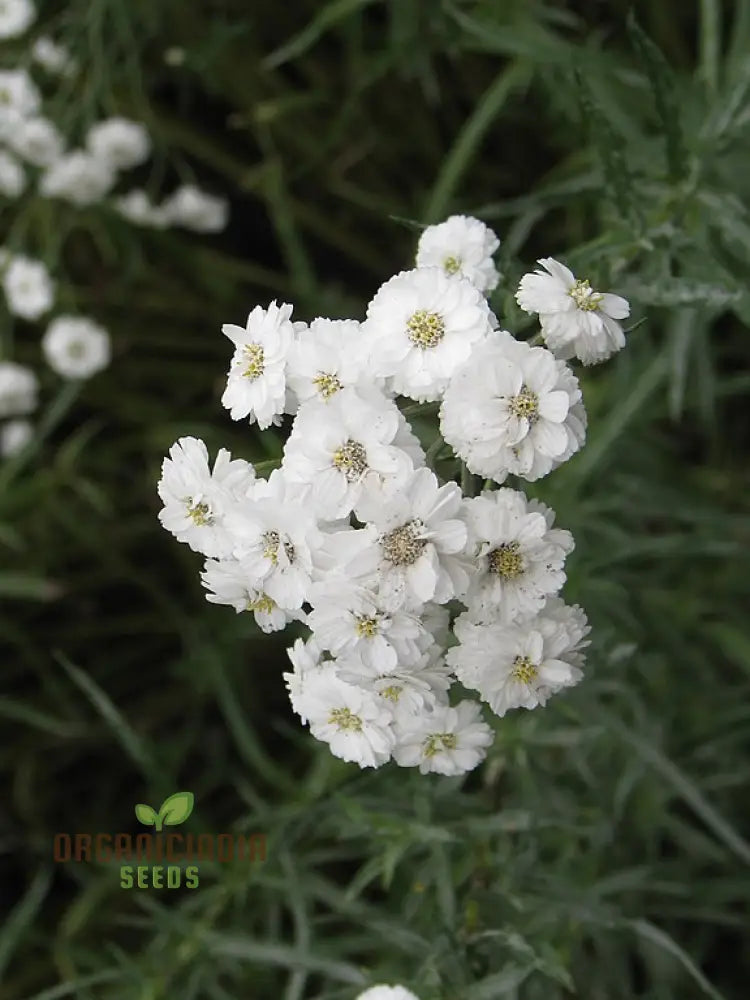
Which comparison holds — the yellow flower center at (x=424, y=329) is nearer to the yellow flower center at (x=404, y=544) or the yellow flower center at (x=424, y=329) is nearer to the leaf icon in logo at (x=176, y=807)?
the yellow flower center at (x=404, y=544)

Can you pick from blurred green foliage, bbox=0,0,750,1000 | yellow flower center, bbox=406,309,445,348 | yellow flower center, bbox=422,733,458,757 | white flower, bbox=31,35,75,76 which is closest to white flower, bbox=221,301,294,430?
yellow flower center, bbox=406,309,445,348

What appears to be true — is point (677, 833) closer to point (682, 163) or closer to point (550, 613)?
point (550, 613)

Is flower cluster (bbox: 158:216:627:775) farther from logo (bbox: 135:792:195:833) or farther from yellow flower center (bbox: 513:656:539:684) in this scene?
logo (bbox: 135:792:195:833)

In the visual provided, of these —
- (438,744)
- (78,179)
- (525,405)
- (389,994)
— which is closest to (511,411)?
(525,405)

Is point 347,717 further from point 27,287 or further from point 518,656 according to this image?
point 27,287

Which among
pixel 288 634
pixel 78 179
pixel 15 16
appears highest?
pixel 15 16

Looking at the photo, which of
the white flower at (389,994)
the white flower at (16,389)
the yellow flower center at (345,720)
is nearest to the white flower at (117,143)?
the white flower at (16,389)

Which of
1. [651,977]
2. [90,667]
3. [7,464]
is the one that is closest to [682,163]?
[651,977]

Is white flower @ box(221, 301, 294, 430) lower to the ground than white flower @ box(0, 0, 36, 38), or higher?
lower
